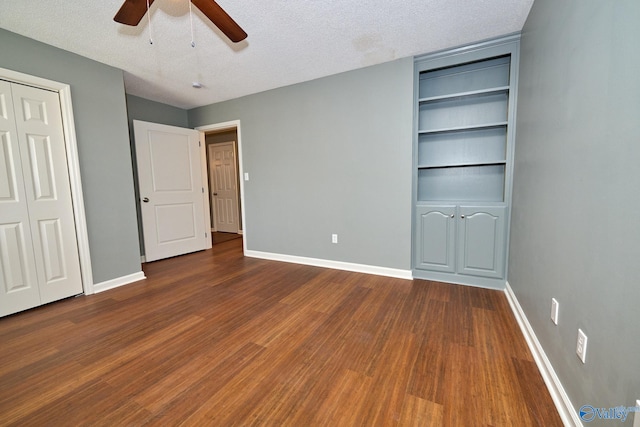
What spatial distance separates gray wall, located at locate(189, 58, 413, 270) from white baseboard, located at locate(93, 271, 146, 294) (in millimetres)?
1512

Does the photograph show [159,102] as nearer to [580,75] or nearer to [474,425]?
[580,75]

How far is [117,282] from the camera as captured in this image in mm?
2846

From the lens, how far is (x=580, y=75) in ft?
3.78

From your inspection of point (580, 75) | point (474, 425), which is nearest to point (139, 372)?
point (474, 425)

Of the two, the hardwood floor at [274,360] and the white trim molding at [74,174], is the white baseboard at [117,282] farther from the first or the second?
the hardwood floor at [274,360]

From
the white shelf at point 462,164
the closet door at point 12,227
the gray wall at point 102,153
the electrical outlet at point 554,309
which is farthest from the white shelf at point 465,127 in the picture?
the closet door at point 12,227

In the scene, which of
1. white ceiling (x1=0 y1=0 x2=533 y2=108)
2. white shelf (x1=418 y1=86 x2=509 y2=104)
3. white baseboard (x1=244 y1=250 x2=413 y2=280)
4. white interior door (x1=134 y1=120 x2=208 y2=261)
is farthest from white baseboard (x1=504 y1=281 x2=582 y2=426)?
white interior door (x1=134 y1=120 x2=208 y2=261)

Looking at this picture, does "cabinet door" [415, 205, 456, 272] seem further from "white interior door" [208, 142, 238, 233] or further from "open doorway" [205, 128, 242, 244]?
"white interior door" [208, 142, 238, 233]

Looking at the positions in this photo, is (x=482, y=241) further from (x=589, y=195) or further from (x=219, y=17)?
(x=219, y=17)

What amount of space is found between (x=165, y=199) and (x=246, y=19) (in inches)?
115

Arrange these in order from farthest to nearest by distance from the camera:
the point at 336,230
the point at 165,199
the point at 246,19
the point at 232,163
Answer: the point at 232,163, the point at 165,199, the point at 336,230, the point at 246,19

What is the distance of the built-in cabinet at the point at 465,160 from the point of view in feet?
8.20

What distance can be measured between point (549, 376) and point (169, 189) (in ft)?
15.1

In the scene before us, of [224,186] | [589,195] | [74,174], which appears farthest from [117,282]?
[589,195]
